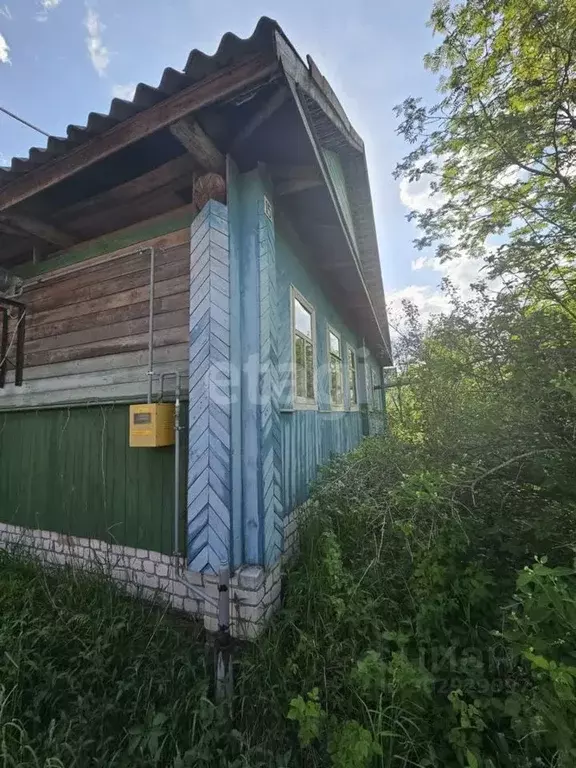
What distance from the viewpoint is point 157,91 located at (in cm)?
218

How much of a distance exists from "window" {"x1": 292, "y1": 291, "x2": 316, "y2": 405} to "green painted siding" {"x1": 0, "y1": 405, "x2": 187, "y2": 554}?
1.52 m

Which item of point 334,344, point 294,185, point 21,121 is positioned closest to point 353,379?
point 334,344

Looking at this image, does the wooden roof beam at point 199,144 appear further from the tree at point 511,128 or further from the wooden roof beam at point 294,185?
the tree at point 511,128

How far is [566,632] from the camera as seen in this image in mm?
1459

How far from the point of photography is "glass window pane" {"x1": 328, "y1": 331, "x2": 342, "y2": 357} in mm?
5936

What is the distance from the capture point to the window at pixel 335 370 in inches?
226

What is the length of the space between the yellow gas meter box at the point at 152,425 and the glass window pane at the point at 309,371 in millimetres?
1832

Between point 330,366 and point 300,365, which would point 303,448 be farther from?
point 330,366

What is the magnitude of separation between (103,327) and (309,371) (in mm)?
2313

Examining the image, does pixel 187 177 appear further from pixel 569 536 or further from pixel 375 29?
pixel 375 29

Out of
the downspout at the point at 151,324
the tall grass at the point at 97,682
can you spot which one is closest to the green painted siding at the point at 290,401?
the downspout at the point at 151,324

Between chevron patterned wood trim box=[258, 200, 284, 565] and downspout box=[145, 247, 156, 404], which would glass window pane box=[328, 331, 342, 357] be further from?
downspout box=[145, 247, 156, 404]

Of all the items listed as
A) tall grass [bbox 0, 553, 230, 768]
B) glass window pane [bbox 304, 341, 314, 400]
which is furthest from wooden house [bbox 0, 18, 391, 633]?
tall grass [bbox 0, 553, 230, 768]

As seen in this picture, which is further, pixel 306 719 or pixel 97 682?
pixel 97 682
